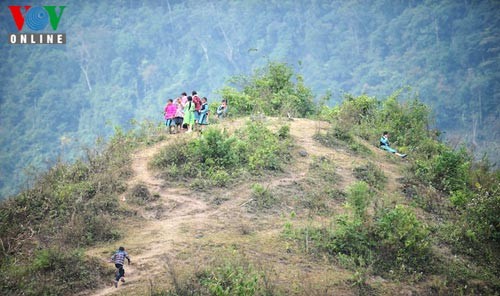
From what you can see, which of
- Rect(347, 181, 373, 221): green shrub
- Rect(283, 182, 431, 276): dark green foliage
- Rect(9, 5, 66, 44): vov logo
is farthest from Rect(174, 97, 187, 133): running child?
Rect(9, 5, 66, 44): vov logo

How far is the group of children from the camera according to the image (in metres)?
14.9

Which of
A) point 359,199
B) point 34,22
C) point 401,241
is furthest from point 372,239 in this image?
point 34,22

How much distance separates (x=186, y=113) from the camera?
1486 centimetres

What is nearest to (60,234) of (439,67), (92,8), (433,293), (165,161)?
(165,161)

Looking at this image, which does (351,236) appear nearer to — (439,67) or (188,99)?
(188,99)

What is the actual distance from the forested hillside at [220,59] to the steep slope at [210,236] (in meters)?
38.6

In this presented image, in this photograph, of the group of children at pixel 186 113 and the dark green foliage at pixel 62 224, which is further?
the group of children at pixel 186 113

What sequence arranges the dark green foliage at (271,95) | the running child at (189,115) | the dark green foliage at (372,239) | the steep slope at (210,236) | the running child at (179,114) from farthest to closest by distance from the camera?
the dark green foliage at (271,95)
the running child at (179,114)
the running child at (189,115)
the dark green foliage at (372,239)
the steep slope at (210,236)

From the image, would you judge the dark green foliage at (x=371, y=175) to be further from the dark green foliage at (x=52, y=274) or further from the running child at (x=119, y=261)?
the dark green foliage at (x=52, y=274)

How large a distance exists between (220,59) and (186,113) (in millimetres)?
64643

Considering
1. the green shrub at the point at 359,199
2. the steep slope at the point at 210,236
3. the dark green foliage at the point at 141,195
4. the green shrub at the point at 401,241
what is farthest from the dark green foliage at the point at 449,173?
the dark green foliage at the point at 141,195

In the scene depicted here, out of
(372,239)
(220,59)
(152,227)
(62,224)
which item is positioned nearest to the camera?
(372,239)

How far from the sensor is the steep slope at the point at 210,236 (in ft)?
28.6

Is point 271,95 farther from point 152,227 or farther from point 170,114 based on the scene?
point 152,227
